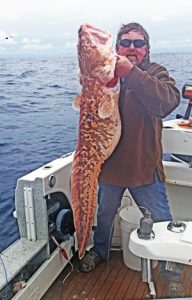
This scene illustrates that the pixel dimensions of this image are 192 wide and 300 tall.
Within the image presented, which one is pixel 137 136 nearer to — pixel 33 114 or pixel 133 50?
pixel 133 50

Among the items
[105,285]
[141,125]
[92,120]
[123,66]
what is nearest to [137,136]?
[141,125]

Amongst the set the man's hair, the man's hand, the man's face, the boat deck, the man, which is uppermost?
the man's hair

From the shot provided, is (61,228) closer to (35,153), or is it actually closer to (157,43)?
(35,153)

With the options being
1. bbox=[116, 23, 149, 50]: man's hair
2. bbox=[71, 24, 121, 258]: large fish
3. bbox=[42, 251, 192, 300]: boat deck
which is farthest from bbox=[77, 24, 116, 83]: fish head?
bbox=[42, 251, 192, 300]: boat deck

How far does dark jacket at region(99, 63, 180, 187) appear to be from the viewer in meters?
1.59

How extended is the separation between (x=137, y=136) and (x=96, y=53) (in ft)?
1.33

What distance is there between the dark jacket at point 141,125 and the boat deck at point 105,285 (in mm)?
465

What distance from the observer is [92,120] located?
65.9 inches

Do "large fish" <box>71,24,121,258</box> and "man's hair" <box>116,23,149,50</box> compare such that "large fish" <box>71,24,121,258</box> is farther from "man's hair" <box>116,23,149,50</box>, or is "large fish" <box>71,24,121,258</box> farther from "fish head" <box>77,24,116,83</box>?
"man's hair" <box>116,23,149,50</box>

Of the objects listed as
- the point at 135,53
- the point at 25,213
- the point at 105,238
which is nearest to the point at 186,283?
the point at 105,238

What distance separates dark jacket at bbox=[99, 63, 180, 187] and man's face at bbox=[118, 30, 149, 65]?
0.06 meters

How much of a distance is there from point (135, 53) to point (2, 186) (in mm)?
1288

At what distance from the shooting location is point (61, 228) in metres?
1.90

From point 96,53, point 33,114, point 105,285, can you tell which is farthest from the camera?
point 33,114
